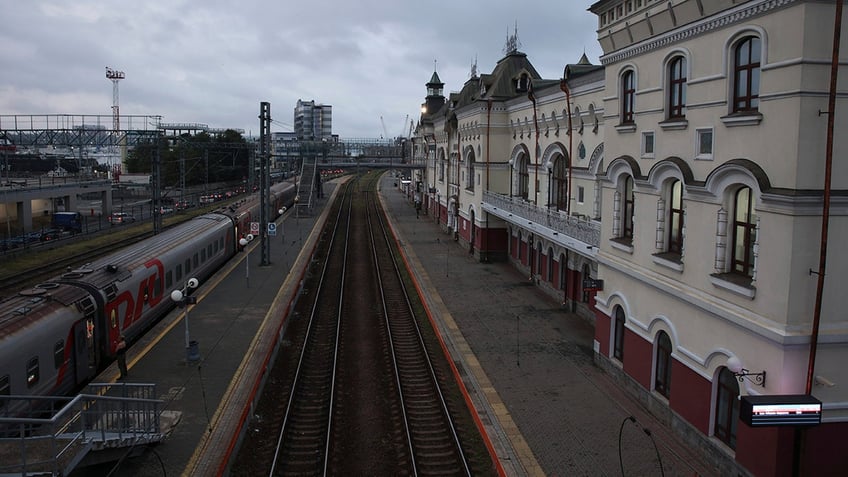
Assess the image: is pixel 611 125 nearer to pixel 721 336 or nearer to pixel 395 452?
pixel 721 336

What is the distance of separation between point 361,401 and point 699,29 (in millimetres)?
11389

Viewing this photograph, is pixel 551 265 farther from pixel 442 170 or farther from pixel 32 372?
pixel 442 170

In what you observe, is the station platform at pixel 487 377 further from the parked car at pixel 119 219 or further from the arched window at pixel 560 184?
the parked car at pixel 119 219

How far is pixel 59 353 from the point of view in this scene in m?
13.9

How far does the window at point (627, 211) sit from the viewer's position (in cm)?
1611

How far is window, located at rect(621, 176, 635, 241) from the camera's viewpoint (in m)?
16.1

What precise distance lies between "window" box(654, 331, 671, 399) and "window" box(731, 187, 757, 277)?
3.00 metres

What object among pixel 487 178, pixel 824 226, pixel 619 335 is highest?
pixel 487 178

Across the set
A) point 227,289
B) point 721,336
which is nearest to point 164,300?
point 227,289

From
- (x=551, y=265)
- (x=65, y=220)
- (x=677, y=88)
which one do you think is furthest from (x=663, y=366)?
(x=65, y=220)

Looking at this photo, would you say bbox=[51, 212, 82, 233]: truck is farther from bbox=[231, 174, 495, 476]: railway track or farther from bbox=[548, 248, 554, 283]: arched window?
bbox=[548, 248, 554, 283]: arched window

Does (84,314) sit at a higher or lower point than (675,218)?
lower

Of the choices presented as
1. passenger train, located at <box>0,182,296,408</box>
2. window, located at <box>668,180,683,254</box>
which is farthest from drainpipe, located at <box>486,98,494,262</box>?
window, located at <box>668,180,683,254</box>

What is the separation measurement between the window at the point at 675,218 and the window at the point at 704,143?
3.88 feet
